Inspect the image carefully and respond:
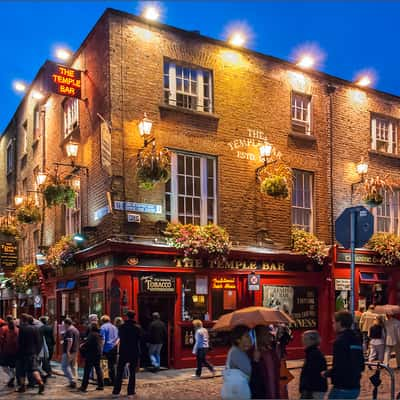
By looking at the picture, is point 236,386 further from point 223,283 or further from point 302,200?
point 302,200

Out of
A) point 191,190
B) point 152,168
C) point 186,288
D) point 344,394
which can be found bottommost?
point 344,394

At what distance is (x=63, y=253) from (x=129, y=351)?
7066 mm

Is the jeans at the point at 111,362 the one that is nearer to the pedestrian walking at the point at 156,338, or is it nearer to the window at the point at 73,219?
the pedestrian walking at the point at 156,338

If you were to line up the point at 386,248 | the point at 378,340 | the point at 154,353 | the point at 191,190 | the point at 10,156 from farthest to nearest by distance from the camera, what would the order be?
the point at 10,156
the point at 386,248
the point at 191,190
the point at 154,353
the point at 378,340

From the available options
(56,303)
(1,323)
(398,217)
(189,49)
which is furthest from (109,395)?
(398,217)

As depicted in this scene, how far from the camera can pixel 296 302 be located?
18641 mm

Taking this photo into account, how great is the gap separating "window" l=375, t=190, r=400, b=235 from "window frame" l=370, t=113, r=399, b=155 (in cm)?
167

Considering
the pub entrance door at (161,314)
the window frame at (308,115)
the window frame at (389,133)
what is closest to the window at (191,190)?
the pub entrance door at (161,314)

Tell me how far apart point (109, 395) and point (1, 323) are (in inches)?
139

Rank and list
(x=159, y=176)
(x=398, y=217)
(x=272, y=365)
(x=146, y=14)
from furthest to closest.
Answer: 1. (x=398, y=217)
2. (x=146, y=14)
3. (x=159, y=176)
4. (x=272, y=365)

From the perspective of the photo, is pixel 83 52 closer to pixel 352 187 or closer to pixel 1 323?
pixel 1 323

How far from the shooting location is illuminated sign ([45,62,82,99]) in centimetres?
1712

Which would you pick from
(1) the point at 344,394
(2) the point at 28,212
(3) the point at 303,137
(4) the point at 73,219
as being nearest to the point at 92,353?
(1) the point at 344,394

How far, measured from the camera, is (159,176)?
15258mm
